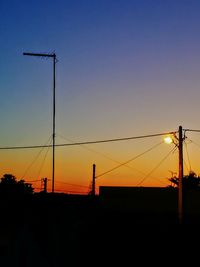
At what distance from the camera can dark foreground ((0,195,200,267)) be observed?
2355 cm

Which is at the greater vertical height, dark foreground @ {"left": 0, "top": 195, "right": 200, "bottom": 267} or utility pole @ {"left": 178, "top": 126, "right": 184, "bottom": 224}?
utility pole @ {"left": 178, "top": 126, "right": 184, "bottom": 224}

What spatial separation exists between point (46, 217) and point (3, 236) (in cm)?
278

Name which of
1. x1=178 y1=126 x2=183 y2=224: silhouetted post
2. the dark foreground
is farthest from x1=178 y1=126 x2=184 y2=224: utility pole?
the dark foreground

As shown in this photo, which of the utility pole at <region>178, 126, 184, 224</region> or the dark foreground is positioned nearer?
the dark foreground

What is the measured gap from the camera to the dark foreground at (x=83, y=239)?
23547 millimetres

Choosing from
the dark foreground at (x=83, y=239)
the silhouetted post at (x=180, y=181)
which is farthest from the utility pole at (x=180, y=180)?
the dark foreground at (x=83, y=239)

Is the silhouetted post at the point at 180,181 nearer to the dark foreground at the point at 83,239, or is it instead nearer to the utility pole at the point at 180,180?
the utility pole at the point at 180,180

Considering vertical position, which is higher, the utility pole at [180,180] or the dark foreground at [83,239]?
the utility pole at [180,180]

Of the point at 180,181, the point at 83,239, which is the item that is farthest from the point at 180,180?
the point at 83,239

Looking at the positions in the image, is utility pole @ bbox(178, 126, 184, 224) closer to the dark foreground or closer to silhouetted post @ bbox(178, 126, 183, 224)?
silhouetted post @ bbox(178, 126, 183, 224)

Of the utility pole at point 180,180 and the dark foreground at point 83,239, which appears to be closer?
the dark foreground at point 83,239

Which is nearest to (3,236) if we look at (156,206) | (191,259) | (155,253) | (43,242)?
(43,242)

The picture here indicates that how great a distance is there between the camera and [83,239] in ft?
85.8

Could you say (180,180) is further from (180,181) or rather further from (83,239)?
(83,239)
